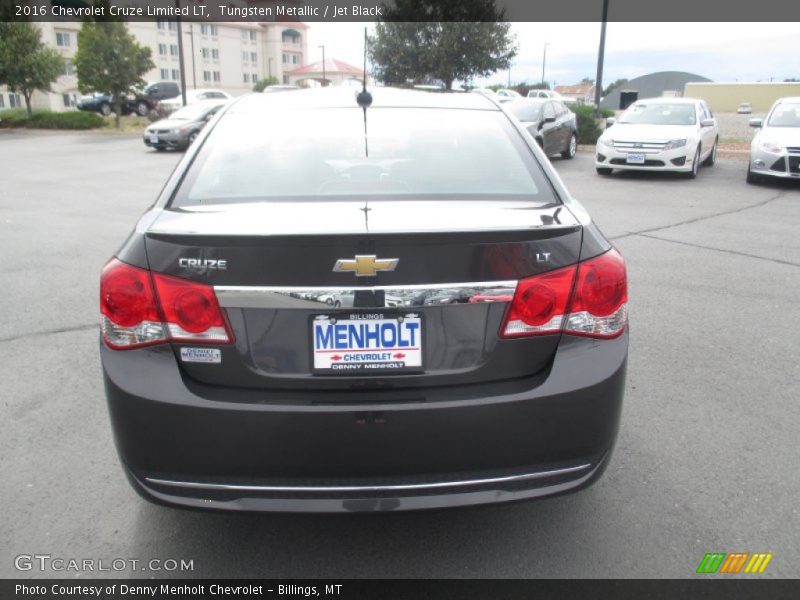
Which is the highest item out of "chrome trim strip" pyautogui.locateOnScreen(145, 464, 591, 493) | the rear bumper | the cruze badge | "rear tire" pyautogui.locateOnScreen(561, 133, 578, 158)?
the cruze badge

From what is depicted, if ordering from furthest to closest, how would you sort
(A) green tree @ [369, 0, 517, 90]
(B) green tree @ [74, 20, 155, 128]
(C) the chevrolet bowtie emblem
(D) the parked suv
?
1. (D) the parked suv
2. (A) green tree @ [369, 0, 517, 90]
3. (B) green tree @ [74, 20, 155, 128]
4. (C) the chevrolet bowtie emblem

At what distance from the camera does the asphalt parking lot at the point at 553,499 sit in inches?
Result: 101

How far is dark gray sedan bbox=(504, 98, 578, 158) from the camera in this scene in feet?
53.5

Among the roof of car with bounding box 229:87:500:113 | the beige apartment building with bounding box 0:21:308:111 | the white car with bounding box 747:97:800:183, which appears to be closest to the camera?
the roof of car with bounding box 229:87:500:113

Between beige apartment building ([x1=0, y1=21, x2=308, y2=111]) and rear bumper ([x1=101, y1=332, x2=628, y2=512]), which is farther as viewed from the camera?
beige apartment building ([x1=0, y1=21, x2=308, y2=111])

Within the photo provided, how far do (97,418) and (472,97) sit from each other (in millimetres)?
2564

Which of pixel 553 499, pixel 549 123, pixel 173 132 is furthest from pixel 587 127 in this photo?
pixel 553 499

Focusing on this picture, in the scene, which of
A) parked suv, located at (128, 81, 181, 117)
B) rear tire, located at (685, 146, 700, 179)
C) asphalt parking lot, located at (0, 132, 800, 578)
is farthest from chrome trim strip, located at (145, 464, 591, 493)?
parked suv, located at (128, 81, 181, 117)

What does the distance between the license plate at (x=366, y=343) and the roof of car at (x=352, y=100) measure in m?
1.54

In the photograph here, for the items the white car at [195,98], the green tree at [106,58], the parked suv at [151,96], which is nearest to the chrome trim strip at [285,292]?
the white car at [195,98]

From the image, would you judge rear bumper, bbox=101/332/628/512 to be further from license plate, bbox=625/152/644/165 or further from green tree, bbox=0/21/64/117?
green tree, bbox=0/21/64/117

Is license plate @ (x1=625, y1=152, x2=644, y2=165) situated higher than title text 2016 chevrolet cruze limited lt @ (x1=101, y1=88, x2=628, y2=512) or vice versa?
title text 2016 chevrolet cruze limited lt @ (x1=101, y1=88, x2=628, y2=512)

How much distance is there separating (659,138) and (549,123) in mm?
3357

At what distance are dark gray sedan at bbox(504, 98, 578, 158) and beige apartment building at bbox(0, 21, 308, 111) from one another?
66.9m
